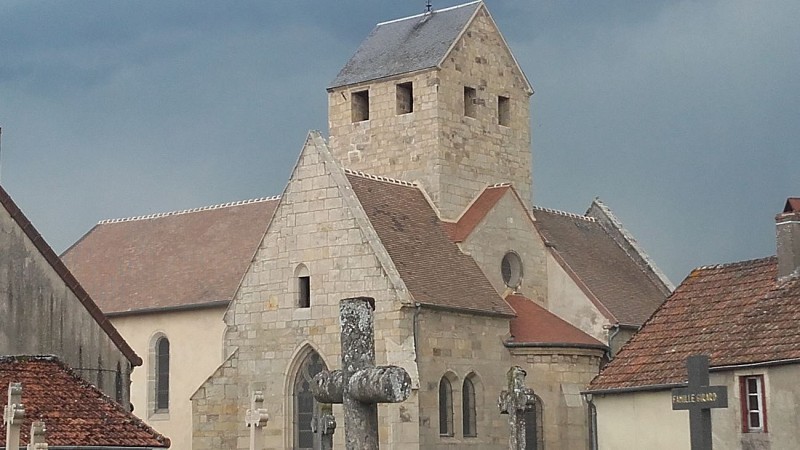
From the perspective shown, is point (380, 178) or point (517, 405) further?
point (380, 178)

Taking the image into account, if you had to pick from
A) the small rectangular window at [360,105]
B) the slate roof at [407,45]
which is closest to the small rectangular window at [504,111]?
the slate roof at [407,45]

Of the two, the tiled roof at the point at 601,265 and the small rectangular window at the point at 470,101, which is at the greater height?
the small rectangular window at the point at 470,101

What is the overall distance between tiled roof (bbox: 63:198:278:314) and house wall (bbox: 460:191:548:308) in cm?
664

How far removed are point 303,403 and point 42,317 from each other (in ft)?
34.7

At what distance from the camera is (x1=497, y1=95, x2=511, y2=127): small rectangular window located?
139ft

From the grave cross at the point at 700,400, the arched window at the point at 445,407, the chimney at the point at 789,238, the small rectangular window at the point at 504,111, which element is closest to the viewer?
the grave cross at the point at 700,400

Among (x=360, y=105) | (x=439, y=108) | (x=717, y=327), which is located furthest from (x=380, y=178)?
(x=717, y=327)

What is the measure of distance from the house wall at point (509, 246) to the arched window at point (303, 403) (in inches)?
187

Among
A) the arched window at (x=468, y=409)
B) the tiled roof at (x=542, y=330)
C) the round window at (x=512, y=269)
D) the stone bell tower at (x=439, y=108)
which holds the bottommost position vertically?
the arched window at (x=468, y=409)

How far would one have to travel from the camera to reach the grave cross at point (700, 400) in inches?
795

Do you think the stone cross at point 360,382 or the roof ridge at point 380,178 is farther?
the roof ridge at point 380,178

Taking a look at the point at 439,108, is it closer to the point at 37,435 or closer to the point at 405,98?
the point at 405,98

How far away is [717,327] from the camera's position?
29.0 metres

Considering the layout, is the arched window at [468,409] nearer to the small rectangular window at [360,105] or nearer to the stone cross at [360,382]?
the small rectangular window at [360,105]
